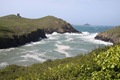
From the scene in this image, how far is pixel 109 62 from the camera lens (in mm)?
10844

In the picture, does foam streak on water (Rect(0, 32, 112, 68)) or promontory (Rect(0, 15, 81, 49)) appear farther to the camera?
promontory (Rect(0, 15, 81, 49))

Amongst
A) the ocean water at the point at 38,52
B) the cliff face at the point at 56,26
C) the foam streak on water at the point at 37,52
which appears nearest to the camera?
the ocean water at the point at 38,52

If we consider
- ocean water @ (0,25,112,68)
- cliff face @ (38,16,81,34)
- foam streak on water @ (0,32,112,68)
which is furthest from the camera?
cliff face @ (38,16,81,34)

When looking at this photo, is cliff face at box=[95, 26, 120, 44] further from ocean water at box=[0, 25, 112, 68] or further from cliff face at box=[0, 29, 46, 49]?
cliff face at box=[0, 29, 46, 49]

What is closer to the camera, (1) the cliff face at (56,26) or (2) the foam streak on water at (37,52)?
(2) the foam streak on water at (37,52)

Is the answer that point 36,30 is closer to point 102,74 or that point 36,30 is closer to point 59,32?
point 59,32

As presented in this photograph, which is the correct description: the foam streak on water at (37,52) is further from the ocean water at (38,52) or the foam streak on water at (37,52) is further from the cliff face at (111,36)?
the cliff face at (111,36)

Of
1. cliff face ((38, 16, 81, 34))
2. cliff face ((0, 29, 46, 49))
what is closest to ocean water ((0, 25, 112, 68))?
cliff face ((0, 29, 46, 49))

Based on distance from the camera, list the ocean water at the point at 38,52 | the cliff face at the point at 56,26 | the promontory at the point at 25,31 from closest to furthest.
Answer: the ocean water at the point at 38,52, the promontory at the point at 25,31, the cliff face at the point at 56,26

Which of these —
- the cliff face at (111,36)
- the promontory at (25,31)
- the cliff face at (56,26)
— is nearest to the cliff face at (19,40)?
the promontory at (25,31)

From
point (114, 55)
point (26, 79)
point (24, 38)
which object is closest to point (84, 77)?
point (114, 55)

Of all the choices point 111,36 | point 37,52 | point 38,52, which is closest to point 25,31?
point 111,36

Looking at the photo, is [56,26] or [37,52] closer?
[37,52]

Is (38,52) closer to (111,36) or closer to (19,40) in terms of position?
(19,40)
